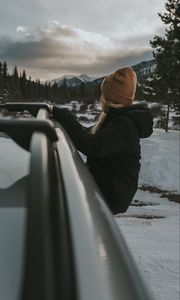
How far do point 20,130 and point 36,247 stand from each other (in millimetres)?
841

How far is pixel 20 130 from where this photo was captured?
73.7 inches

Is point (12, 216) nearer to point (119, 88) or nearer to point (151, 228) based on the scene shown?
point (119, 88)

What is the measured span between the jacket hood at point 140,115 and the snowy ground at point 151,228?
36.8 inches

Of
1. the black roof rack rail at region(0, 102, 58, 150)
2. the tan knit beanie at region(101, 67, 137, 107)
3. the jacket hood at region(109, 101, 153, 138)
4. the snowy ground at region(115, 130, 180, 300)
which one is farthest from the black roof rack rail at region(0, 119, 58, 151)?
the tan knit beanie at region(101, 67, 137, 107)

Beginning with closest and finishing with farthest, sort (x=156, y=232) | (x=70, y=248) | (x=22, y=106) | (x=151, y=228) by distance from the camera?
→ 1. (x=70, y=248)
2. (x=22, y=106)
3. (x=156, y=232)
4. (x=151, y=228)

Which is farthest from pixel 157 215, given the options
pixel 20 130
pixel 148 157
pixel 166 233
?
pixel 148 157

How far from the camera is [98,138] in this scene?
11.5ft

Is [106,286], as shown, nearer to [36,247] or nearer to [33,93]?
[36,247]

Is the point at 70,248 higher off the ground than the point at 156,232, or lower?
higher

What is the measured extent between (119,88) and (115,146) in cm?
50

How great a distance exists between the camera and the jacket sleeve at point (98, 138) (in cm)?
348

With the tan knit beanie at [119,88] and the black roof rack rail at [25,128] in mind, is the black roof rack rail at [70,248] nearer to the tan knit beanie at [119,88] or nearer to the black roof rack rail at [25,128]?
the black roof rack rail at [25,128]

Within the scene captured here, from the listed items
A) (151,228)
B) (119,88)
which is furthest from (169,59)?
(119,88)

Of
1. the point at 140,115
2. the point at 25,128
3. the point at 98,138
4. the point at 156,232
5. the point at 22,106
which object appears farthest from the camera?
the point at 156,232
